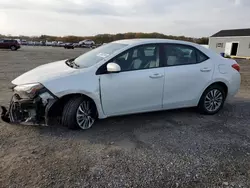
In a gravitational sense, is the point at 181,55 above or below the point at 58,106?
above

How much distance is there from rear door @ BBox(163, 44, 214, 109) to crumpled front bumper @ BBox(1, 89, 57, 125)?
2.19 metres

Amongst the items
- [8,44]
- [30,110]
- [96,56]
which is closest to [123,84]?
[96,56]

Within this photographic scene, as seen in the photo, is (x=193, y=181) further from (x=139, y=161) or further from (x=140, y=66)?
(x=140, y=66)

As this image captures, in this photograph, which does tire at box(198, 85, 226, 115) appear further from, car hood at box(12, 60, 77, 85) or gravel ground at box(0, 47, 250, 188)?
car hood at box(12, 60, 77, 85)

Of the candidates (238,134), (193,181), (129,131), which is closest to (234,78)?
(238,134)

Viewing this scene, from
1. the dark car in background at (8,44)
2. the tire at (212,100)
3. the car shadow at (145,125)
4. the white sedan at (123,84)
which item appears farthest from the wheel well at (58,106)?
the dark car in background at (8,44)

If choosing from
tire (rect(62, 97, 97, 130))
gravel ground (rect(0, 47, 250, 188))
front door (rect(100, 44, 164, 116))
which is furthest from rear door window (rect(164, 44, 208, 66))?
tire (rect(62, 97, 97, 130))

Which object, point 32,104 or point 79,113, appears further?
point 79,113

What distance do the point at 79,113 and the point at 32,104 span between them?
76 centimetres

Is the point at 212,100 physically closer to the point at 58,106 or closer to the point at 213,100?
the point at 213,100

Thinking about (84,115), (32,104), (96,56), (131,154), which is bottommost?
(131,154)

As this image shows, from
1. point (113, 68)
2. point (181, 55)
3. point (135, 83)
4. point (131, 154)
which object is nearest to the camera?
point (131, 154)

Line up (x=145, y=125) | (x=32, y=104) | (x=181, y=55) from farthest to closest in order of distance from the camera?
(x=181, y=55) < (x=145, y=125) < (x=32, y=104)

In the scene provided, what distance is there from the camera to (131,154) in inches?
125
